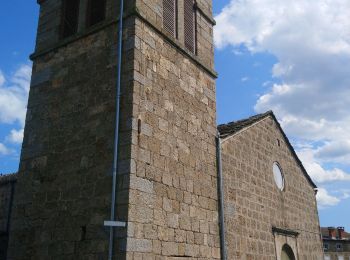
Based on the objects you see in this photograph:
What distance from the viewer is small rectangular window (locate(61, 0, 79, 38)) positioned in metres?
8.64

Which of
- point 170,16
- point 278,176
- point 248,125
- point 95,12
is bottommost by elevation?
point 278,176

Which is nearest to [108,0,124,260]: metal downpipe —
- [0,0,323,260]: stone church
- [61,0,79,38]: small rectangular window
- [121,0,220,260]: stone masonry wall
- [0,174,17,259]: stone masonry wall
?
[0,0,323,260]: stone church

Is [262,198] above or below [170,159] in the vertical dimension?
below

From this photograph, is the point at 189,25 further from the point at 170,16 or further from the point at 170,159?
the point at 170,159

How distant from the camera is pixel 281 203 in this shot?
11148 millimetres

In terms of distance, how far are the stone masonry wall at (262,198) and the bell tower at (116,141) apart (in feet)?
2.25

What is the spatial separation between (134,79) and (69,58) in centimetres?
188

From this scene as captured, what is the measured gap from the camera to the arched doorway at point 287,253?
34.9 ft

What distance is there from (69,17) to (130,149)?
384 cm

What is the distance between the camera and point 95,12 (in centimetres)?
840

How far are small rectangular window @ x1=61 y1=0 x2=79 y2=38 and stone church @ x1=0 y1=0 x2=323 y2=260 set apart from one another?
0.03 metres

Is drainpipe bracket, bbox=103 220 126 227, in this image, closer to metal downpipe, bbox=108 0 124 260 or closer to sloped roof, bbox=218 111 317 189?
metal downpipe, bbox=108 0 124 260

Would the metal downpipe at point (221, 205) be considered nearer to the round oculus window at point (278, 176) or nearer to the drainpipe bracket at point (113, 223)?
the drainpipe bracket at point (113, 223)

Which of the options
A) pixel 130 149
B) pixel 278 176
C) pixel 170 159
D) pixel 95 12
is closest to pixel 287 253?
pixel 278 176
